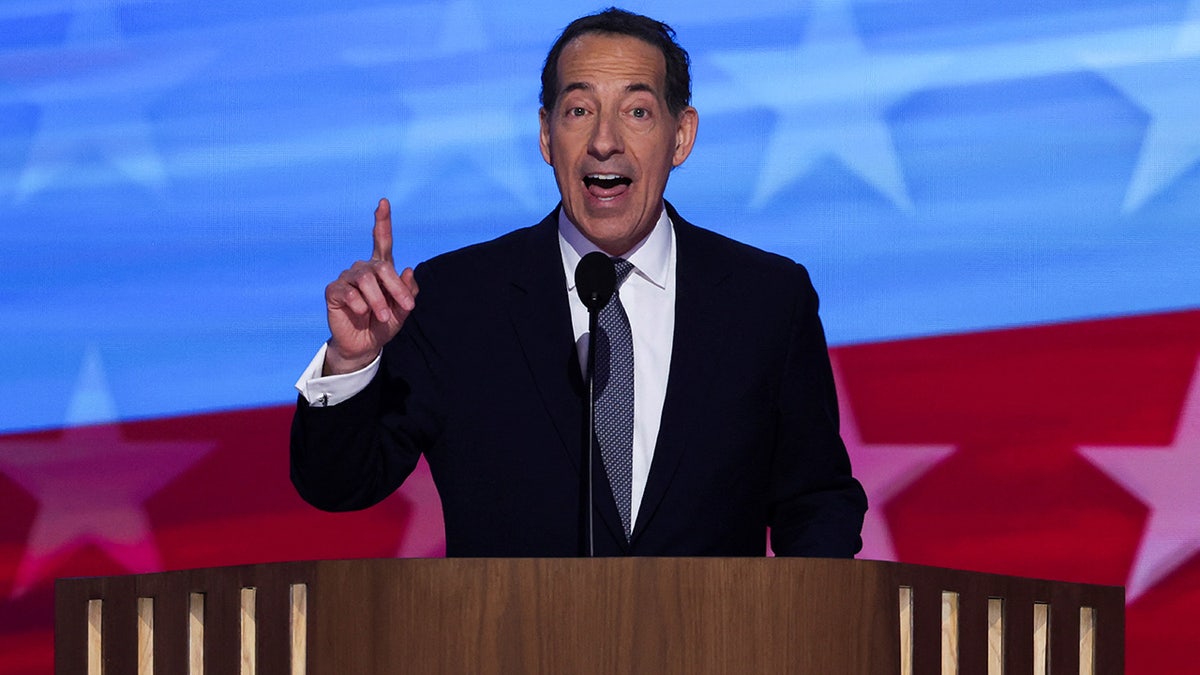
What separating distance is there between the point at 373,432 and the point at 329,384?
0.11m

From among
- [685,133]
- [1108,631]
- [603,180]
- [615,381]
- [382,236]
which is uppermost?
[685,133]

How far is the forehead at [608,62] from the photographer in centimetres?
217

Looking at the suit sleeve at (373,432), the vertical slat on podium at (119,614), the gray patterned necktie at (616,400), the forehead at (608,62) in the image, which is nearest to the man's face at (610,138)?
the forehead at (608,62)

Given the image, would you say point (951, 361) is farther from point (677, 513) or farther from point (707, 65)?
point (677, 513)

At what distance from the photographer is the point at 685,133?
2293mm

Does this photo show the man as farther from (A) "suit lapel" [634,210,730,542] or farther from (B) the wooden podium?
(B) the wooden podium

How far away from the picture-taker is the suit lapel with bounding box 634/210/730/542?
1.95 metres

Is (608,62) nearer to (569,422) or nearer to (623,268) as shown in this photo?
(623,268)

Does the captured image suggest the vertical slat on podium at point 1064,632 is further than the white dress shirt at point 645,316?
No

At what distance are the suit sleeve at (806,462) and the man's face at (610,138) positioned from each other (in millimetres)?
281

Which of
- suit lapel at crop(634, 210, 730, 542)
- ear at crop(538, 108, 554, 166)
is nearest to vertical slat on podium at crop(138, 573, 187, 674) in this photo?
suit lapel at crop(634, 210, 730, 542)

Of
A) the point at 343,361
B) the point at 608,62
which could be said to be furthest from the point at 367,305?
the point at 608,62

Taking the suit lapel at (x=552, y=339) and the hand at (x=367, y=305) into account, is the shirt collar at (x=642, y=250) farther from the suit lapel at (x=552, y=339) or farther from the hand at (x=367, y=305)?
the hand at (x=367, y=305)

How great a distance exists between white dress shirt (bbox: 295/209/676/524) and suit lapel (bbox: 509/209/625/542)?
0.07 feet
